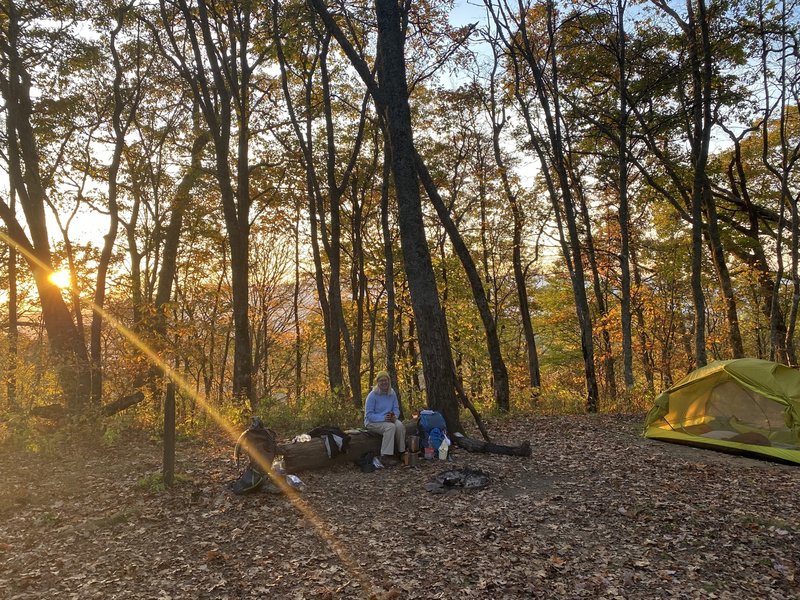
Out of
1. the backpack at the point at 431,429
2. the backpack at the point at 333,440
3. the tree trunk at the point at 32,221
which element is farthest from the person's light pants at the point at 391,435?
the tree trunk at the point at 32,221

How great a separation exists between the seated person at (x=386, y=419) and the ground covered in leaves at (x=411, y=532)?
45cm

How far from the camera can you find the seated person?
7773mm

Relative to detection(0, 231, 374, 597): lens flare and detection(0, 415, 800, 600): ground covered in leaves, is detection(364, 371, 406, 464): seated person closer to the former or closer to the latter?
detection(0, 415, 800, 600): ground covered in leaves

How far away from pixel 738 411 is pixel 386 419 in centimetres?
614

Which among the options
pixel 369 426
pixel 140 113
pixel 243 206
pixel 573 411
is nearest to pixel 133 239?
pixel 140 113

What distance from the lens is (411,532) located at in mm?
5223

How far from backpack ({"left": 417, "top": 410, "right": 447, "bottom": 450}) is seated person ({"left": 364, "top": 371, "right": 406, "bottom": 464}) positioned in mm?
408

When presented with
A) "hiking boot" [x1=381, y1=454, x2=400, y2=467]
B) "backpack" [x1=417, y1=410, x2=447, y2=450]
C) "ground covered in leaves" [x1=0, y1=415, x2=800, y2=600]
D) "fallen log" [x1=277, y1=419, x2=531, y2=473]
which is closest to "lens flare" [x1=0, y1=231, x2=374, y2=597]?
"ground covered in leaves" [x1=0, y1=415, x2=800, y2=600]

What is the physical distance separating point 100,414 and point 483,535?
7.88 meters

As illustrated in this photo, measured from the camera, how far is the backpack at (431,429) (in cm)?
804

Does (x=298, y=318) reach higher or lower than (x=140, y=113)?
lower

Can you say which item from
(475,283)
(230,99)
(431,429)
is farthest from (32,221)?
(475,283)

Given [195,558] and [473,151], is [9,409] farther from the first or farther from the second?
[473,151]

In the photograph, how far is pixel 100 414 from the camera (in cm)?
932
